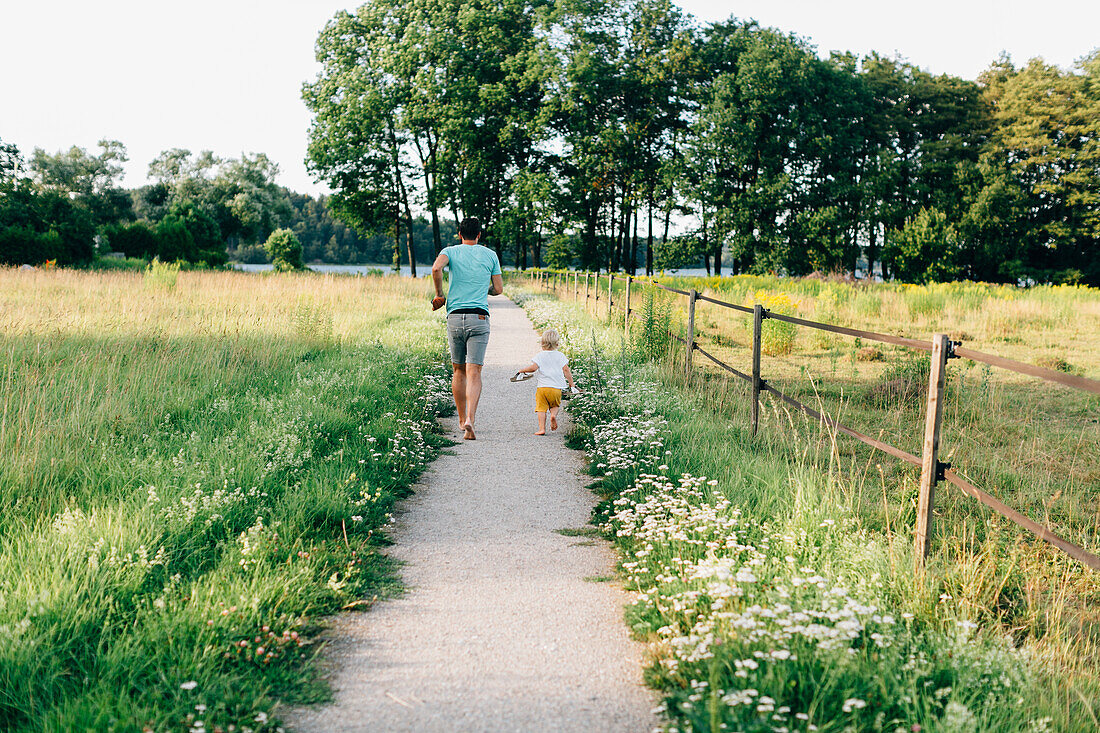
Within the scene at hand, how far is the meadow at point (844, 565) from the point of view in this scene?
2.63 m

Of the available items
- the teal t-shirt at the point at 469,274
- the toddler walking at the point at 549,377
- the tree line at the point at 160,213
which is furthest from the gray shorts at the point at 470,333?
the tree line at the point at 160,213

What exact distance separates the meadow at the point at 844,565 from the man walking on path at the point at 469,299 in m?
1.20

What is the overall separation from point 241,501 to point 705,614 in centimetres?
277

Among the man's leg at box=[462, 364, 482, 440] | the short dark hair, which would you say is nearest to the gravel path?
the man's leg at box=[462, 364, 482, 440]

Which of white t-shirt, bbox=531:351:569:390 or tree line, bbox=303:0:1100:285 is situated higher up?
tree line, bbox=303:0:1100:285

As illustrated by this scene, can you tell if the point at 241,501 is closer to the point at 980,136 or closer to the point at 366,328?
the point at 366,328

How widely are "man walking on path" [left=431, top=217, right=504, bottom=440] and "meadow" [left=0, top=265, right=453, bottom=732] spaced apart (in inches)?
29.7

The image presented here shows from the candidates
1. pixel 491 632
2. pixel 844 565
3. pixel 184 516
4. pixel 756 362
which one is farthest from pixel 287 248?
pixel 844 565

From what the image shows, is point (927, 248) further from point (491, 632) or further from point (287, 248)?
point (491, 632)

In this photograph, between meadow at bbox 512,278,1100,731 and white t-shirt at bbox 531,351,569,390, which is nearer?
meadow at bbox 512,278,1100,731

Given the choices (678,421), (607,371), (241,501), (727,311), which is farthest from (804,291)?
(241,501)

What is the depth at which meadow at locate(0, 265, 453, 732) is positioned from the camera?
2762mm

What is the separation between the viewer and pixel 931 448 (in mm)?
3646

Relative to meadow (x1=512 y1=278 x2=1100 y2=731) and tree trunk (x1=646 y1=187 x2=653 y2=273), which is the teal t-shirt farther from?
tree trunk (x1=646 y1=187 x2=653 y2=273)
